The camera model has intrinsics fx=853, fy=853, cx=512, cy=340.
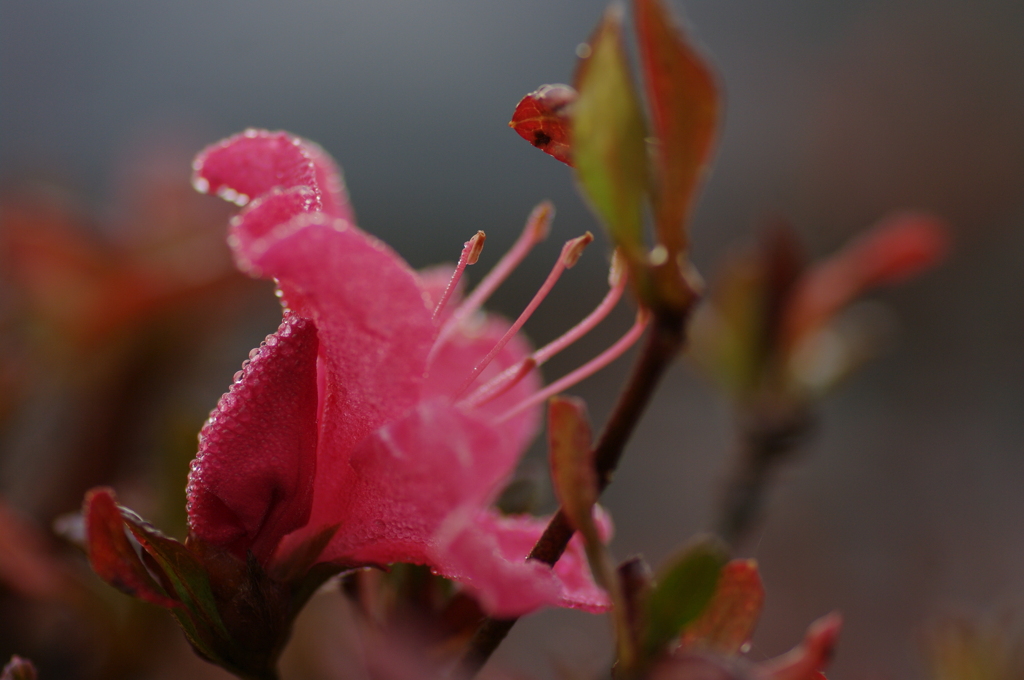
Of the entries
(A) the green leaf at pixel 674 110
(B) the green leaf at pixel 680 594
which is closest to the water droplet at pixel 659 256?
(A) the green leaf at pixel 674 110

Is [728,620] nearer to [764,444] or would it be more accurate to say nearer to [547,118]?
[547,118]

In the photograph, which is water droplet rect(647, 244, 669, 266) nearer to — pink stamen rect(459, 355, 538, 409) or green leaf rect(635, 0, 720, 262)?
green leaf rect(635, 0, 720, 262)

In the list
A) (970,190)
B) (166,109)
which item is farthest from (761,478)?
(166,109)

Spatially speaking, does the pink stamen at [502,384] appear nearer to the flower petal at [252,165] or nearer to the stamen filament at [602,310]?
the stamen filament at [602,310]

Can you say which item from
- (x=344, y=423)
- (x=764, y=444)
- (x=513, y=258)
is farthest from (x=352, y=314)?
(x=764, y=444)

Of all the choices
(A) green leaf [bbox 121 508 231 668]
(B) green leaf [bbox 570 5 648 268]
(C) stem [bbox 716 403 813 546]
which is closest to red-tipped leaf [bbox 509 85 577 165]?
(B) green leaf [bbox 570 5 648 268]
